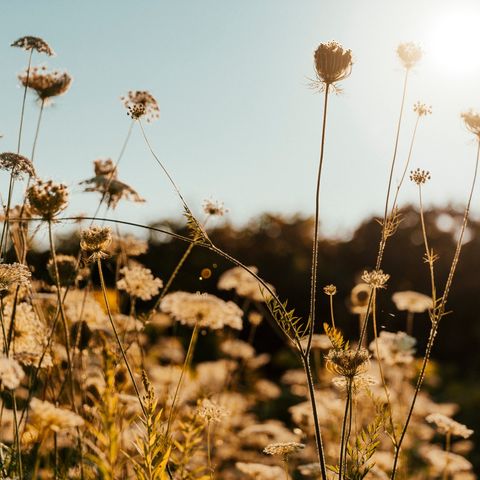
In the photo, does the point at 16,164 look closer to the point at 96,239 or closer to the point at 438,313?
the point at 96,239

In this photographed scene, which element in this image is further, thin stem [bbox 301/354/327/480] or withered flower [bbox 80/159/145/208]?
withered flower [bbox 80/159/145/208]

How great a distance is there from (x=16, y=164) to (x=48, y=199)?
0.67 m

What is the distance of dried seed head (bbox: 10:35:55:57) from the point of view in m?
3.82

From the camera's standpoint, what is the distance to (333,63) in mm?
2648

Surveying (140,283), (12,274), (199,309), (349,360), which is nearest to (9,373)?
(12,274)

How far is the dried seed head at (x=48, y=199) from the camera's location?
2463 mm

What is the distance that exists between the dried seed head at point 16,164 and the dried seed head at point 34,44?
3.50 ft

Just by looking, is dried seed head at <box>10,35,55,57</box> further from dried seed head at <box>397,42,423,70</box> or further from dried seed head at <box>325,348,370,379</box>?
dried seed head at <box>325,348,370,379</box>

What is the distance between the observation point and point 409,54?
306 cm

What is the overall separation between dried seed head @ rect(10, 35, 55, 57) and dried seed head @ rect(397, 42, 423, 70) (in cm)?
209

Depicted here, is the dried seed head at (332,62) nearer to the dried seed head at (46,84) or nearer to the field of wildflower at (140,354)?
the field of wildflower at (140,354)

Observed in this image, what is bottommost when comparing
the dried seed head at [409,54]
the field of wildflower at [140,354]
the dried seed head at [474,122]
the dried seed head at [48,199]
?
the field of wildflower at [140,354]

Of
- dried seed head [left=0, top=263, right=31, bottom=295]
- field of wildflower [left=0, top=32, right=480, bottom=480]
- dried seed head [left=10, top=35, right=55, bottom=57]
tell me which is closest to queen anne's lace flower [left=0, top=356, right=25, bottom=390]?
field of wildflower [left=0, top=32, right=480, bottom=480]

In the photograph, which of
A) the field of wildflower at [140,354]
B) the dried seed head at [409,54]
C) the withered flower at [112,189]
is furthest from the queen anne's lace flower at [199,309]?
the dried seed head at [409,54]
